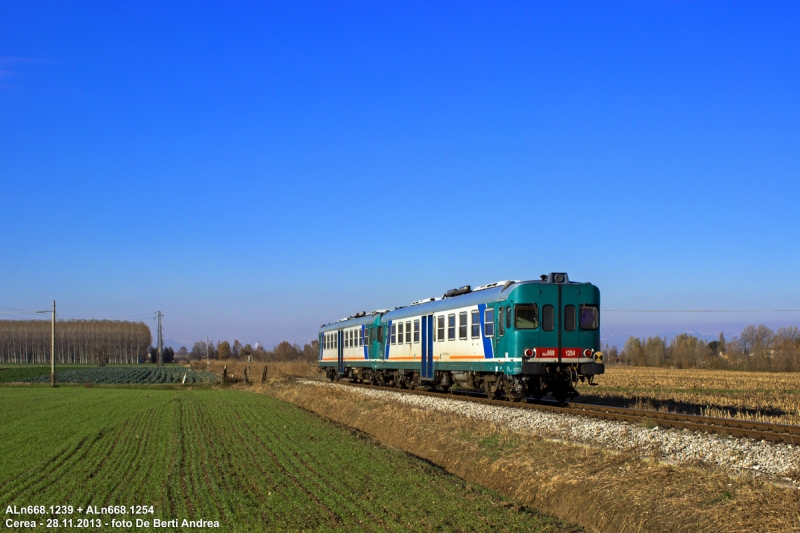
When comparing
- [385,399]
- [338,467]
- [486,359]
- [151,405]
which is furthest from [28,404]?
[338,467]

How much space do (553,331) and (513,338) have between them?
1.13 meters

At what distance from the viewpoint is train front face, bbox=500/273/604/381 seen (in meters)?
19.8

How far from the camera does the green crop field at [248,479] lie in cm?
984

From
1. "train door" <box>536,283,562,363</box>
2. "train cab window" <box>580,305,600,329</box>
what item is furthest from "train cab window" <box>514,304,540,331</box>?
"train cab window" <box>580,305,600,329</box>

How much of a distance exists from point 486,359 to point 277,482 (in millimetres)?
10425

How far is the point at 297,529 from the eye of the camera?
9.16m

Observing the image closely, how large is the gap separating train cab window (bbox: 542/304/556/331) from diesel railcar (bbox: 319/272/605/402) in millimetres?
27

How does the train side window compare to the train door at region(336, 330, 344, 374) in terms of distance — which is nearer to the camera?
the train side window

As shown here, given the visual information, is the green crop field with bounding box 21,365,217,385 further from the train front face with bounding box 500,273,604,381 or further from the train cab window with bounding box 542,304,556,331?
the train cab window with bounding box 542,304,556,331

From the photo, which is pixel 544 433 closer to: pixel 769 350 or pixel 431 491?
pixel 431 491

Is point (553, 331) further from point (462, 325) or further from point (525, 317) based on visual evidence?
point (462, 325)

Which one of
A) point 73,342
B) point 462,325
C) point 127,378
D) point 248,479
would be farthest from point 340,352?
point 73,342

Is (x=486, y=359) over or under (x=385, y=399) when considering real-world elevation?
over

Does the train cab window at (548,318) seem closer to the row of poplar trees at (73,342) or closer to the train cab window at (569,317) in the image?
the train cab window at (569,317)
